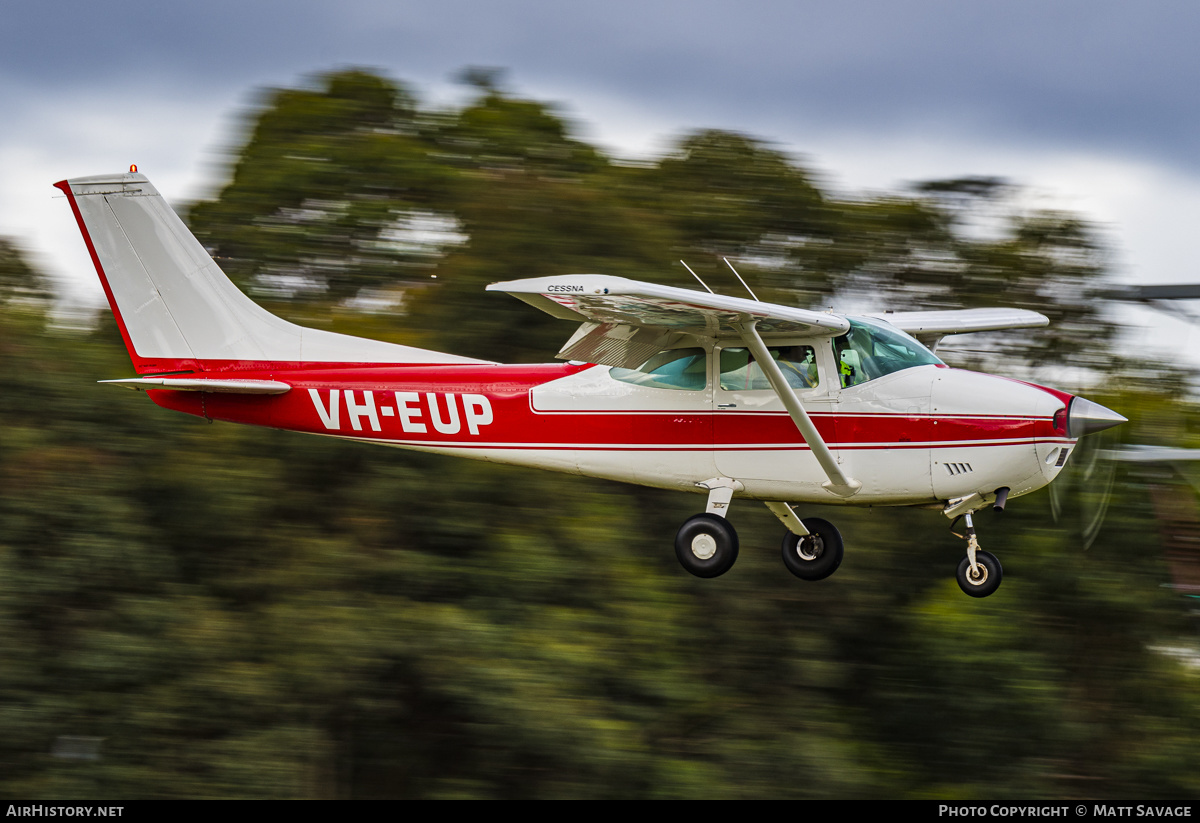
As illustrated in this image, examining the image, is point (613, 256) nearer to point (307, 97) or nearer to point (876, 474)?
point (307, 97)

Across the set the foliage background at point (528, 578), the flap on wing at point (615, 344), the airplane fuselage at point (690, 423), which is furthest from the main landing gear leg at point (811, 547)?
the foliage background at point (528, 578)

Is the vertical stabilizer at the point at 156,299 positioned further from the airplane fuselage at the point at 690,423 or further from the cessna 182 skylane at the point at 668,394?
the airplane fuselage at the point at 690,423

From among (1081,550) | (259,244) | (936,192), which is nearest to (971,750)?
(1081,550)

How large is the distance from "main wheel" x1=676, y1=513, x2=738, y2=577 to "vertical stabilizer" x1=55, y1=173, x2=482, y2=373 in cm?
381

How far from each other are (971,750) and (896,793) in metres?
1.46

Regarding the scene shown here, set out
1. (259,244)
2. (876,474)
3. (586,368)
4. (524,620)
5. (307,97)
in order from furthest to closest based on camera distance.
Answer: (307,97) < (259,244) < (524,620) < (586,368) < (876,474)

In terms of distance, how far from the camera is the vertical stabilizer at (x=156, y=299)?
10.5m

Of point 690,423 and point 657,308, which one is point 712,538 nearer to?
point 690,423

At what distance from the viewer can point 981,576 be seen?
8688 millimetres

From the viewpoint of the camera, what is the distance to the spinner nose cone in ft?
Answer: 26.6

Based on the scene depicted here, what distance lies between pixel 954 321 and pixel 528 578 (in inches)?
285

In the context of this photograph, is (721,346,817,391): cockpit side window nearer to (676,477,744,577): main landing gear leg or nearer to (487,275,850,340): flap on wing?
(487,275,850,340): flap on wing

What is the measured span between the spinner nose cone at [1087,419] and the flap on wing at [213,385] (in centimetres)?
630

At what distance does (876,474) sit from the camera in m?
8.64
